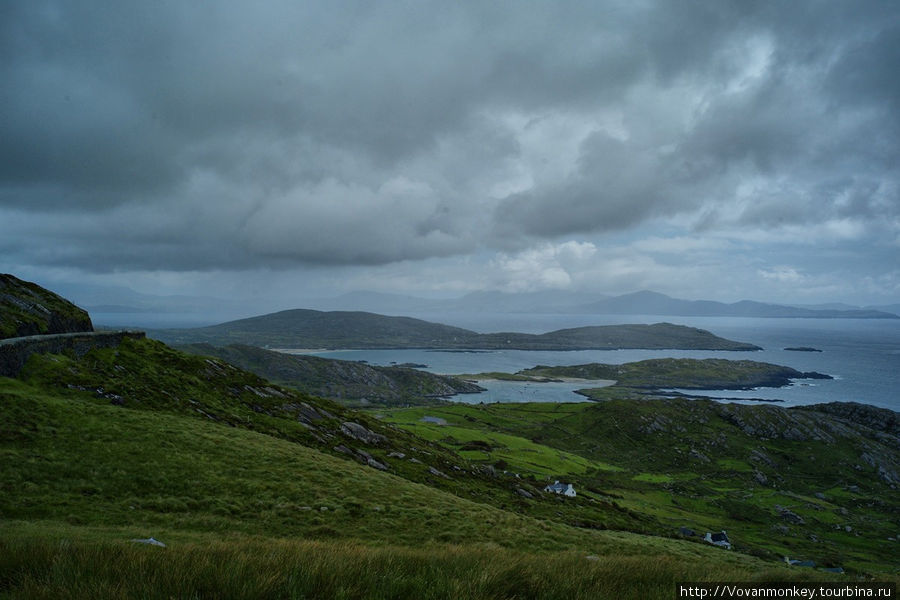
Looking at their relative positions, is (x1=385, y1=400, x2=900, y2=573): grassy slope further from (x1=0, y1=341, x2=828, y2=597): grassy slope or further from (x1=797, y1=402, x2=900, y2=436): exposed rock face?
(x1=0, y1=341, x2=828, y2=597): grassy slope

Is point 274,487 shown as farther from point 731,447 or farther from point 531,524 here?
point 731,447

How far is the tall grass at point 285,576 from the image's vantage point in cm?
555

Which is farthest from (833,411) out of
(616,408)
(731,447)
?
(616,408)

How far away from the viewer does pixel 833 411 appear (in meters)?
168

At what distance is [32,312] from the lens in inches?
1540

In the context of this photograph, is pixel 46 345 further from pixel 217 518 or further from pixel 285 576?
pixel 285 576

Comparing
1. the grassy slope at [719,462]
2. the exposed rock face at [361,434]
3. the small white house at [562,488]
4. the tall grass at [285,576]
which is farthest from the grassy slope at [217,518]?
the grassy slope at [719,462]

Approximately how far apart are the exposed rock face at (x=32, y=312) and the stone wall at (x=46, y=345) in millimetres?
4435

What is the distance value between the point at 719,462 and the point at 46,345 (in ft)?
506

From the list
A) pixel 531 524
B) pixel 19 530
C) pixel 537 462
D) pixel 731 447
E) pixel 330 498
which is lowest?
pixel 731 447

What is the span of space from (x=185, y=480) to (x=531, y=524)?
20.2 meters

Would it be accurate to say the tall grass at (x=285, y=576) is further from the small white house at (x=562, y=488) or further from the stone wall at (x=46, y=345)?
the small white house at (x=562, y=488)

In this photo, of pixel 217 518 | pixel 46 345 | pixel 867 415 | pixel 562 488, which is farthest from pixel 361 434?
pixel 867 415

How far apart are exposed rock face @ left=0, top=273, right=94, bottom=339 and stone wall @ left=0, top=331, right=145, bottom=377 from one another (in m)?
4.44
